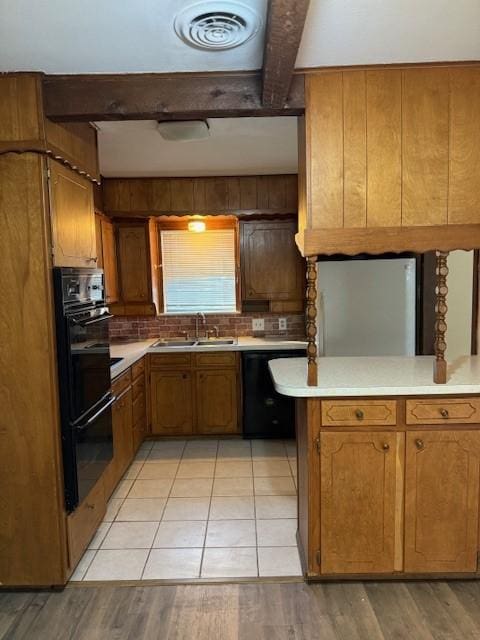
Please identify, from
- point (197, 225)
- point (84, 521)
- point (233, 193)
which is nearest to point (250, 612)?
point (84, 521)

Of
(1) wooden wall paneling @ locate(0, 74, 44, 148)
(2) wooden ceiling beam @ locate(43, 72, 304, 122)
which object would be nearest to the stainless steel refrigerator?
(2) wooden ceiling beam @ locate(43, 72, 304, 122)

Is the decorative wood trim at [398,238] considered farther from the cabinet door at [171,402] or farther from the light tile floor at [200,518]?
the cabinet door at [171,402]

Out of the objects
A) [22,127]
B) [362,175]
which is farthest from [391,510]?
[22,127]

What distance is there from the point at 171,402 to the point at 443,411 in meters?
2.55

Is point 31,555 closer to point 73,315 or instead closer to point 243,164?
point 73,315

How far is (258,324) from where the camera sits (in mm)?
4445

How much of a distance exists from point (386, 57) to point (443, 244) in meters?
0.84

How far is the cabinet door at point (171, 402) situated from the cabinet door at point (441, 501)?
2.33 m

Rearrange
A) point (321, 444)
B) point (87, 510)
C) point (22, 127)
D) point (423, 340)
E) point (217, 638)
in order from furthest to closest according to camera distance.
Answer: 1. point (423, 340)
2. point (87, 510)
3. point (321, 444)
4. point (22, 127)
5. point (217, 638)

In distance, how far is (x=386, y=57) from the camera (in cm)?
187

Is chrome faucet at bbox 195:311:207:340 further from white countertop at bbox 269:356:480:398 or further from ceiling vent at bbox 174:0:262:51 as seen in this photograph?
ceiling vent at bbox 174:0:262:51

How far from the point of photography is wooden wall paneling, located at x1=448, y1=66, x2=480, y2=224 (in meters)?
1.94

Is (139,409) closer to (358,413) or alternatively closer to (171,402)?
(171,402)

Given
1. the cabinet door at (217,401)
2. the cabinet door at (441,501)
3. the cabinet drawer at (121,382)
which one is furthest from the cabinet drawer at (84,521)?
the cabinet door at (441,501)
